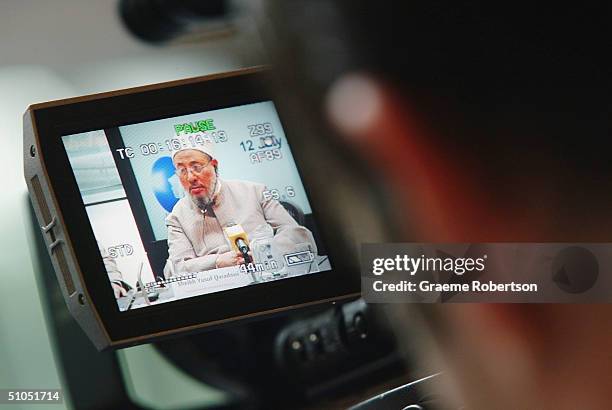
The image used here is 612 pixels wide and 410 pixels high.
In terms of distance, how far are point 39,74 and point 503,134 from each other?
523mm

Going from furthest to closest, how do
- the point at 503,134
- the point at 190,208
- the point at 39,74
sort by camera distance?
the point at 39,74, the point at 190,208, the point at 503,134

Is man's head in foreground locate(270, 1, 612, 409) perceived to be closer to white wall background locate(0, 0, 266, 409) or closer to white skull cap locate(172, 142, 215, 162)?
white skull cap locate(172, 142, 215, 162)

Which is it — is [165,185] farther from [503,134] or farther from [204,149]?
[503,134]

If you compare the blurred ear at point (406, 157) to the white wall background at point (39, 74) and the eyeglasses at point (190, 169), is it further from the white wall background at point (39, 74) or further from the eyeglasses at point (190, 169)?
the white wall background at point (39, 74)

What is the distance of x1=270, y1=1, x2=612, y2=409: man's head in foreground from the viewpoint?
19.7 inches

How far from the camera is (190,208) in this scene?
63 centimetres

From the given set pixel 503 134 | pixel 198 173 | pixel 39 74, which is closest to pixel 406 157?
pixel 503 134

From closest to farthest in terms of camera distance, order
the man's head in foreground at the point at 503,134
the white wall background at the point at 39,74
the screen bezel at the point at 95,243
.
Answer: the man's head in foreground at the point at 503,134 → the screen bezel at the point at 95,243 → the white wall background at the point at 39,74

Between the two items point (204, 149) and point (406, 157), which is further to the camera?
point (204, 149)

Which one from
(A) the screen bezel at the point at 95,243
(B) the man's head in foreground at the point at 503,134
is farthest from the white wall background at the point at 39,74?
(B) the man's head in foreground at the point at 503,134

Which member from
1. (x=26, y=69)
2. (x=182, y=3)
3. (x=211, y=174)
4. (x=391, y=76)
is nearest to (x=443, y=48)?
(x=391, y=76)

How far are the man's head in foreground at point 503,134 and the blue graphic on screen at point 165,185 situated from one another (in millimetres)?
141

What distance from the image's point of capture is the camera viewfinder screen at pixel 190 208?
24.4 inches

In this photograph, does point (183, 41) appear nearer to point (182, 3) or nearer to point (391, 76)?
point (182, 3)
